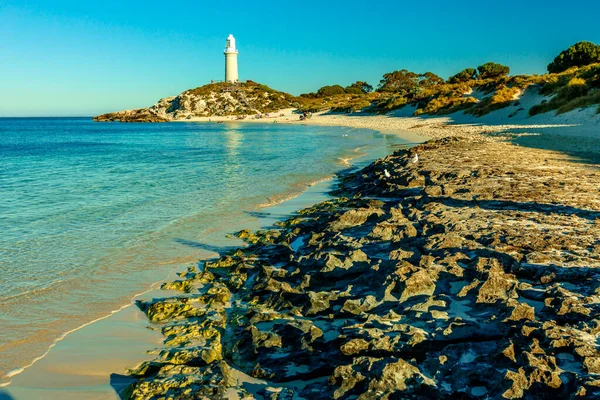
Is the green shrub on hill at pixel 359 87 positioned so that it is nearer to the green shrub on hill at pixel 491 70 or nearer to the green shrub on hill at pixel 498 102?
the green shrub on hill at pixel 491 70

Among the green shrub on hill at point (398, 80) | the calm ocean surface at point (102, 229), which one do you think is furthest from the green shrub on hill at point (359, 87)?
the calm ocean surface at point (102, 229)

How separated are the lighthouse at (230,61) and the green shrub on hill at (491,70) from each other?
54.2 m

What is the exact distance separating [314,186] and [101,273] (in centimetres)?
885

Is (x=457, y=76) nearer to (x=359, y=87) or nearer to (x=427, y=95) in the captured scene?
(x=427, y=95)

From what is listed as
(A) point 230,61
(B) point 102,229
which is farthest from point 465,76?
(B) point 102,229

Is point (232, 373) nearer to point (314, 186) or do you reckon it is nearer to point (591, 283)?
point (591, 283)

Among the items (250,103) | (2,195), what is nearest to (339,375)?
(2,195)

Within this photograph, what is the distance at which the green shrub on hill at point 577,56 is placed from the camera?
51.4 meters

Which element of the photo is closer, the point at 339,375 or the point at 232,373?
the point at 339,375

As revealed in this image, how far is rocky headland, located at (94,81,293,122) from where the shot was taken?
104 m

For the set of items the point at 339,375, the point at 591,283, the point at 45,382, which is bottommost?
the point at 45,382

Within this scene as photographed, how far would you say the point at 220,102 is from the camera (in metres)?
106

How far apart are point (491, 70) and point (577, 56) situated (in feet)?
62.4

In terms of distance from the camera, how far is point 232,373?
4148 millimetres
